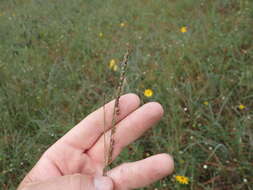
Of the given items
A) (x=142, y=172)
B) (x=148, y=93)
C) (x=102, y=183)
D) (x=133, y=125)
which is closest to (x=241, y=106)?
(x=148, y=93)

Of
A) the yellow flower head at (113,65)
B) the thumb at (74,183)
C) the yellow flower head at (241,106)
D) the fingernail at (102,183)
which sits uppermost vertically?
the thumb at (74,183)

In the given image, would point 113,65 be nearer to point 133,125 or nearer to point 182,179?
point 133,125

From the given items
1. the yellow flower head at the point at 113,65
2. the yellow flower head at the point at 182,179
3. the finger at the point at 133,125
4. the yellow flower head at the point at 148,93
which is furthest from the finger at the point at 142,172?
the yellow flower head at the point at 113,65

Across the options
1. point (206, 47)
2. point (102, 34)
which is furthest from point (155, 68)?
point (102, 34)

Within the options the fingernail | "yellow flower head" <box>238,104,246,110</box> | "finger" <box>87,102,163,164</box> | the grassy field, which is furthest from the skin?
"yellow flower head" <box>238,104,246,110</box>

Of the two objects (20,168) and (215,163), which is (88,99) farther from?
(215,163)

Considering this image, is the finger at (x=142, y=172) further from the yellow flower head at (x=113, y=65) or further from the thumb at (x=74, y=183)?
the yellow flower head at (x=113, y=65)
